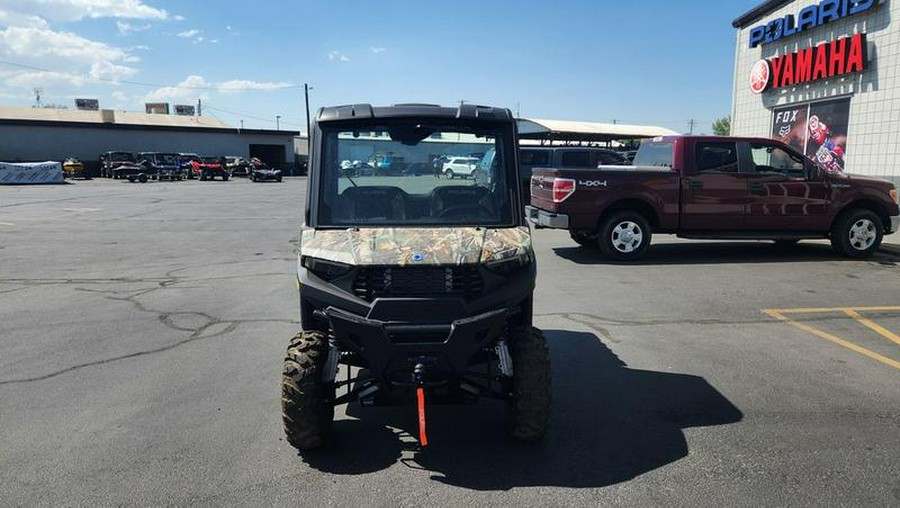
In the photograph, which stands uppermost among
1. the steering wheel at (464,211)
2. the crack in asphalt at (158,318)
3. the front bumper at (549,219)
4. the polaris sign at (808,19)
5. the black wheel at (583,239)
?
the polaris sign at (808,19)

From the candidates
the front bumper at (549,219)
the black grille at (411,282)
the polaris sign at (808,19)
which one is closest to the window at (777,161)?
the front bumper at (549,219)

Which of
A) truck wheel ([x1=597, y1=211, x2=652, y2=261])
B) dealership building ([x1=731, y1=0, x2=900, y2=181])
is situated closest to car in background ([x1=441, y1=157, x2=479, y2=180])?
truck wheel ([x1=597, y1=211, x2=652, y2=261])

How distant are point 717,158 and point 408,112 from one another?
8.33m

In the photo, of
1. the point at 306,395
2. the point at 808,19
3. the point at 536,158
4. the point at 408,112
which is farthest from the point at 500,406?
the point at 808,19

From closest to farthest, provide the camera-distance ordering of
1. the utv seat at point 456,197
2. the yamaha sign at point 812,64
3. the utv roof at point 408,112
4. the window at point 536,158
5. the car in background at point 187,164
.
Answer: the utv roof at point 408,112
the utv seat at point 456,197
the yamaha sign at point 812,64
the window at point 536,158
the car in background at point 187,164

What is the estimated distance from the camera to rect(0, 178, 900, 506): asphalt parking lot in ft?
11.5

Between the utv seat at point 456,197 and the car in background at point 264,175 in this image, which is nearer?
the utv seat at point 456,197

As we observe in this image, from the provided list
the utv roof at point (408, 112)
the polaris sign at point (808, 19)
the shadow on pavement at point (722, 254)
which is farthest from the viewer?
the polaris sign at point (808, 19)

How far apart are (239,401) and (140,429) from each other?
717 millimetres

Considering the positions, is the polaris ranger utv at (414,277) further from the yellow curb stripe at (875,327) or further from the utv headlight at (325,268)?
the yellow curb stripe at (875,327)

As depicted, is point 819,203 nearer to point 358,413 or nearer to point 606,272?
point 606,272

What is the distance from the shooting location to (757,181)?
10703mm

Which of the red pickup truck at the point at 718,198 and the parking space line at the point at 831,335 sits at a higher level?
the red pickup truck at the point at 718,198

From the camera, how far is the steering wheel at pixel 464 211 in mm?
4238
